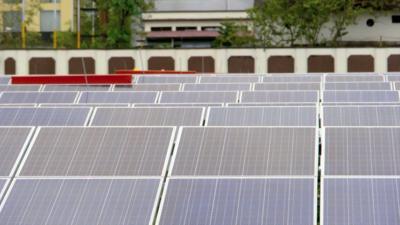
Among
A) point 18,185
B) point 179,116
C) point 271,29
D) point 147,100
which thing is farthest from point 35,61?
point 18,185

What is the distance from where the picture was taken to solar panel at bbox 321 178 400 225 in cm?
1295

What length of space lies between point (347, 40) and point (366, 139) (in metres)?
60.6

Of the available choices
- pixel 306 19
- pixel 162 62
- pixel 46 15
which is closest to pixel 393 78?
pixel 162 62

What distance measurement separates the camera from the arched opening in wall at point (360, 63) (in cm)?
6138

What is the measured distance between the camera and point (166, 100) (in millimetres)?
27297

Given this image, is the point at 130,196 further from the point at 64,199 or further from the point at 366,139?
the point at 366,139

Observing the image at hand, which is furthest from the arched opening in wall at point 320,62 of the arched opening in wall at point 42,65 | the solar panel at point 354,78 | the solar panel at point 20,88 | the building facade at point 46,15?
the solar panel at point 20,88

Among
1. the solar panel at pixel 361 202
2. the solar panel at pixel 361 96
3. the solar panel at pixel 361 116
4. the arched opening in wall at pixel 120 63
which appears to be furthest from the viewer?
the arched opening in wall at pixel 120 63

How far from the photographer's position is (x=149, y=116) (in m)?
18.3

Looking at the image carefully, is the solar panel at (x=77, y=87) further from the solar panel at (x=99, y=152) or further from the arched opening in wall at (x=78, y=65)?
the arched opening in wall at (x=78, y=65)

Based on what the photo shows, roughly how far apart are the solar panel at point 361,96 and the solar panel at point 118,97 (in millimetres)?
4600

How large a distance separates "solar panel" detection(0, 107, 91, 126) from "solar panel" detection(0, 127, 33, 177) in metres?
2.41

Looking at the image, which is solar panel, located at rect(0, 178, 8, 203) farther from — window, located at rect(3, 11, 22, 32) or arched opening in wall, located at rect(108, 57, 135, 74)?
window, located at rect(3, 11, 22, 32)

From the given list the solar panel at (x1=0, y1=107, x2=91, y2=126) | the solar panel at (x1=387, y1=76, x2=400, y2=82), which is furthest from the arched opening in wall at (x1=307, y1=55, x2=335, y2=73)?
the solar panel at (x1=0, y1=107, x2=91, y2=126)
